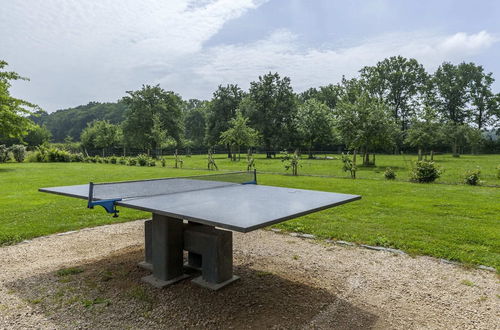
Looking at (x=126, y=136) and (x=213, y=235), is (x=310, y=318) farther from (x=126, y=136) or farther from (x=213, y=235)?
(x=126, y=136)

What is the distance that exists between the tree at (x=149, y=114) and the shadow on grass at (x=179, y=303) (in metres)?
39.2

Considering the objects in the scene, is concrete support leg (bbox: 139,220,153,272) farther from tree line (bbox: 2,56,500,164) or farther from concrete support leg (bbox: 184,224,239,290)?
tree line (bbox: 2,56,500,164)

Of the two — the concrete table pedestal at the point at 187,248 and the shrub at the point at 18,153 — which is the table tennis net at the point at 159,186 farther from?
the shrub at the point at 18,153

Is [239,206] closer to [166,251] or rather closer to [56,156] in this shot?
[166,251]

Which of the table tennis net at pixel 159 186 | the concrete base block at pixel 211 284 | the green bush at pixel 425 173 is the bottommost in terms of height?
the concrete base block at pixel 211 284

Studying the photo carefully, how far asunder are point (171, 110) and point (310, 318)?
46136mm

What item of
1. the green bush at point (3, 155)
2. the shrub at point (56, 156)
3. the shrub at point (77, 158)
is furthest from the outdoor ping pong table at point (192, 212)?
the green bush at point (3, 155)

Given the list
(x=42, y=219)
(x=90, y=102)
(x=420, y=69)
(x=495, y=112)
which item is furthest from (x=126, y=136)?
(x=90, y=102)

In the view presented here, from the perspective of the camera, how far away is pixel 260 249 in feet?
16.5

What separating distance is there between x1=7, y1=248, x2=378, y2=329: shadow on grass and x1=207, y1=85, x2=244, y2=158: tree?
134 feet

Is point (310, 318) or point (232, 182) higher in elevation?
point (232, 182)

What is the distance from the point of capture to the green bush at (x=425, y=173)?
40.8ft

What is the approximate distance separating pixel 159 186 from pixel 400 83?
56699 millimetres

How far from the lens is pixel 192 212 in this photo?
2705 mm
